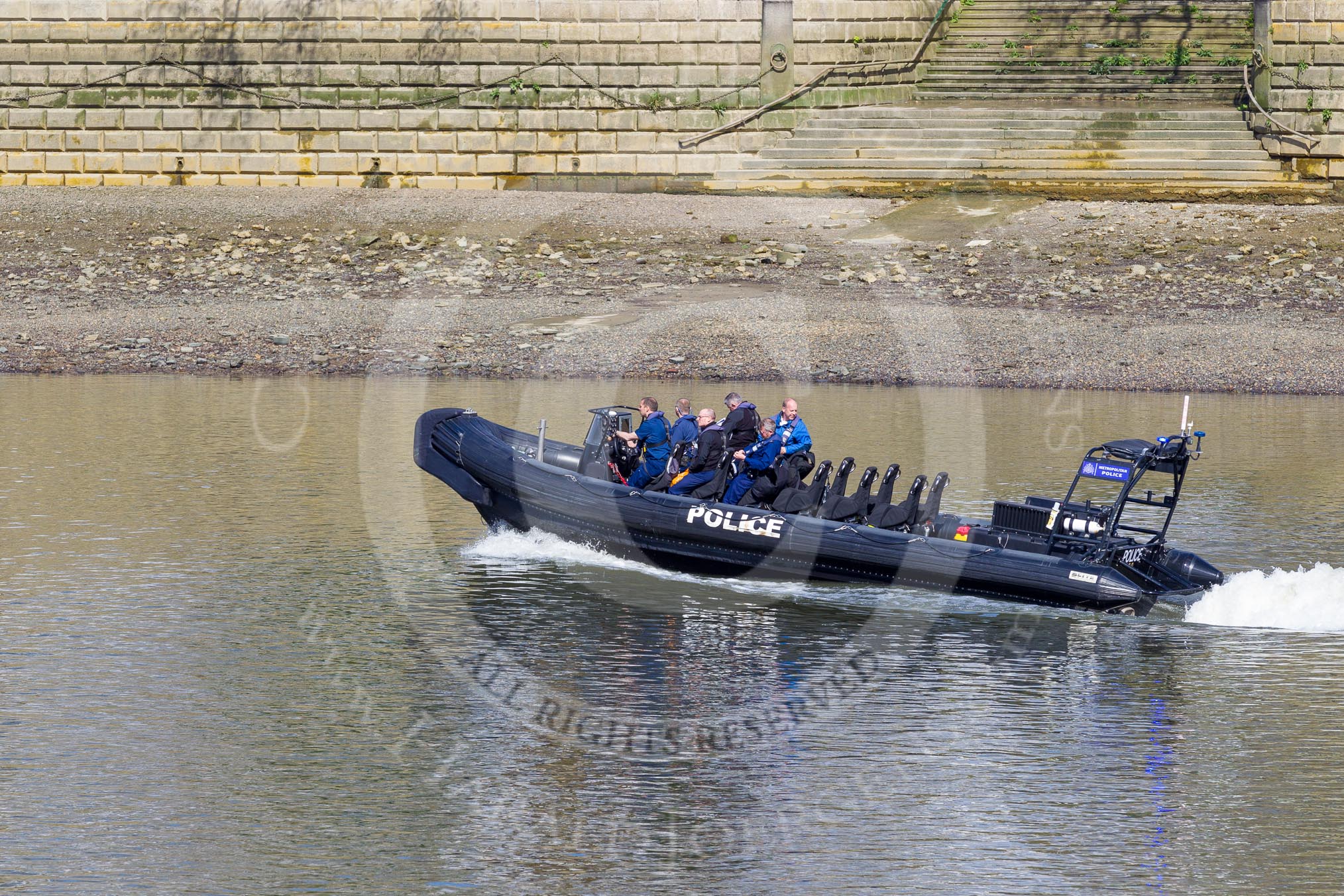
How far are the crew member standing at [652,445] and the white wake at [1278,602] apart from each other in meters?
5.20

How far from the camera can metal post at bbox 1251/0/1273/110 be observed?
34.5 metres

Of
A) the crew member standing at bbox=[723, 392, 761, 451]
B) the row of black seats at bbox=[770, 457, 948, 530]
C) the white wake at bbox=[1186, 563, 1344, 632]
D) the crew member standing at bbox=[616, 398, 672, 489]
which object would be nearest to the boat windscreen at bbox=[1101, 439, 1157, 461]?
the white wake at bbox=[1186, 563, 1344, 632]

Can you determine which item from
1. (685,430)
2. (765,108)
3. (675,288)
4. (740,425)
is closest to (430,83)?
(765,108)

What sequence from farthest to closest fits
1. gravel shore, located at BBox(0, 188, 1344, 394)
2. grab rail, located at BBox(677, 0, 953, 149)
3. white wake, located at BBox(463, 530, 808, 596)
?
grab rail, located at BBox(677, 0, 953, 149)
gravel shore, located at BBox(0, 188, 1344, 394)
white wake, located at BBox(463, 530, 808, 596)

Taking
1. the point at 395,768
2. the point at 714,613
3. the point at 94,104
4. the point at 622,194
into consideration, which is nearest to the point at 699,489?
the point at 714,613

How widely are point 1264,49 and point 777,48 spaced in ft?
33.5

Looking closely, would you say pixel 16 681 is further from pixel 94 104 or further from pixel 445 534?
pixel 94 104

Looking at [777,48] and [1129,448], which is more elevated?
[777,48]

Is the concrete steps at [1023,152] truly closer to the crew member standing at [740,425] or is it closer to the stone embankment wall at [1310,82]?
the stone embankment wall at [1310,82]

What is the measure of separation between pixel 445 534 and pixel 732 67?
69.1ft

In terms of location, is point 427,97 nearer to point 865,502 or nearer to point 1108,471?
point 865,502

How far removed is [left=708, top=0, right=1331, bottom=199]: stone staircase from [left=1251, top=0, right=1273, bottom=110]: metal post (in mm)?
550

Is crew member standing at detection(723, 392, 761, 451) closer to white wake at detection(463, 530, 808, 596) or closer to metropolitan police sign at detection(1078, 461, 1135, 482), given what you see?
white wake at detection(463, 530, 808, 596)

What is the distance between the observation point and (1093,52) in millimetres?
36938
